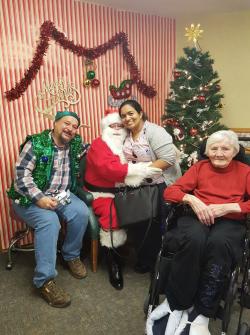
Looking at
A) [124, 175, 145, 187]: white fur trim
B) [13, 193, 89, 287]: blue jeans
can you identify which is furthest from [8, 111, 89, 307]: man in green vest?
[124, 175, 145, 187]: white fur trim

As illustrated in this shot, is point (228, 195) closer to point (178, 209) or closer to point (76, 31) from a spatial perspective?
point (178, 209)

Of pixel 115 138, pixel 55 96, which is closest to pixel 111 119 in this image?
pixel 115 138

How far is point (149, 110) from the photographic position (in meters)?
3.90

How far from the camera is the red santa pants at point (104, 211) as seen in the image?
242cm

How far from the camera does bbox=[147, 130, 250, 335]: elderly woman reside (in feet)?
5.34

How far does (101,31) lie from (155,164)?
1.74m

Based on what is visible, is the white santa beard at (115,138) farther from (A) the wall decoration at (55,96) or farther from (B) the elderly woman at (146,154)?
(A) the wall decoration at (55,96)

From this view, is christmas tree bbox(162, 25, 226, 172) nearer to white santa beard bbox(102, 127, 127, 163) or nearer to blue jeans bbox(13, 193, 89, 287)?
white santa beard bbox(102, 127, 127, 163)

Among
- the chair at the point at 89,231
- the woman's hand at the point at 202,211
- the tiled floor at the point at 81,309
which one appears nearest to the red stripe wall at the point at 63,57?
the chair at the point at 89,231

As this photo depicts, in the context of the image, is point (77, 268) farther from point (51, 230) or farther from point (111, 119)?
point (111, 119)

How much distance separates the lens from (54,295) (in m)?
2.13

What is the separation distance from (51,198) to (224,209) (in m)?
1.29

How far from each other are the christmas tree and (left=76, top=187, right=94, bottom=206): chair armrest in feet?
4.06

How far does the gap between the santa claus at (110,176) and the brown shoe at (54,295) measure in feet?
1.32
